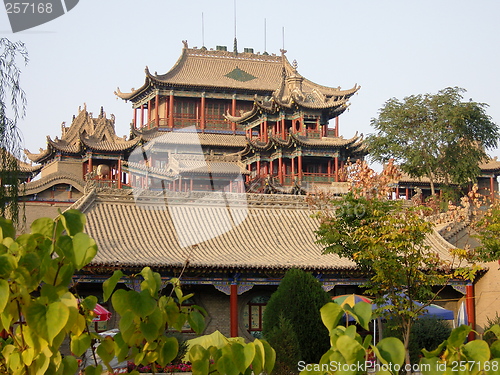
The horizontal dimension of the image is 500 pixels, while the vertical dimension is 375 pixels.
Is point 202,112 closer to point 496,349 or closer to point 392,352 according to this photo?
point 496,349

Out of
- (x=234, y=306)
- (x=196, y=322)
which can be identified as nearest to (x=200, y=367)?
(x=196, y=322)

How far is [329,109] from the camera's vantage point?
136 ft

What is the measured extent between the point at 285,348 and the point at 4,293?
1167 cm

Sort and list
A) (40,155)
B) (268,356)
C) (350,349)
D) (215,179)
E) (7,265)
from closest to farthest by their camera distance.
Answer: (7,265) < (350,349) < (268,356) < (215,179) < (40,155)

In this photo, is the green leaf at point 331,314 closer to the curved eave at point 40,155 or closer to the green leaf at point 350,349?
the green leaf at point 350,349

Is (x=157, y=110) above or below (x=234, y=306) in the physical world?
above

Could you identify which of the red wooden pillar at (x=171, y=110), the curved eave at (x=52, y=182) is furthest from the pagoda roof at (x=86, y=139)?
the curved eave at (x=52, y=182)

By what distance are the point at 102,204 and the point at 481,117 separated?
2155 cm

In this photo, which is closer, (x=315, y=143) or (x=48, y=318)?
(x=48, y=318)

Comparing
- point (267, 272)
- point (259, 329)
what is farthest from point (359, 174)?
point (259, 329)

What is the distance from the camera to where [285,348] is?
1473cm

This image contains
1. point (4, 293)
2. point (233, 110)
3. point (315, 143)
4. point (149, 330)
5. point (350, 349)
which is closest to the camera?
point (4, 293)

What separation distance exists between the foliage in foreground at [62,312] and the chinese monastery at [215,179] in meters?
12.5

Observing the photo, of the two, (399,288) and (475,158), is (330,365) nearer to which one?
(399,288)
